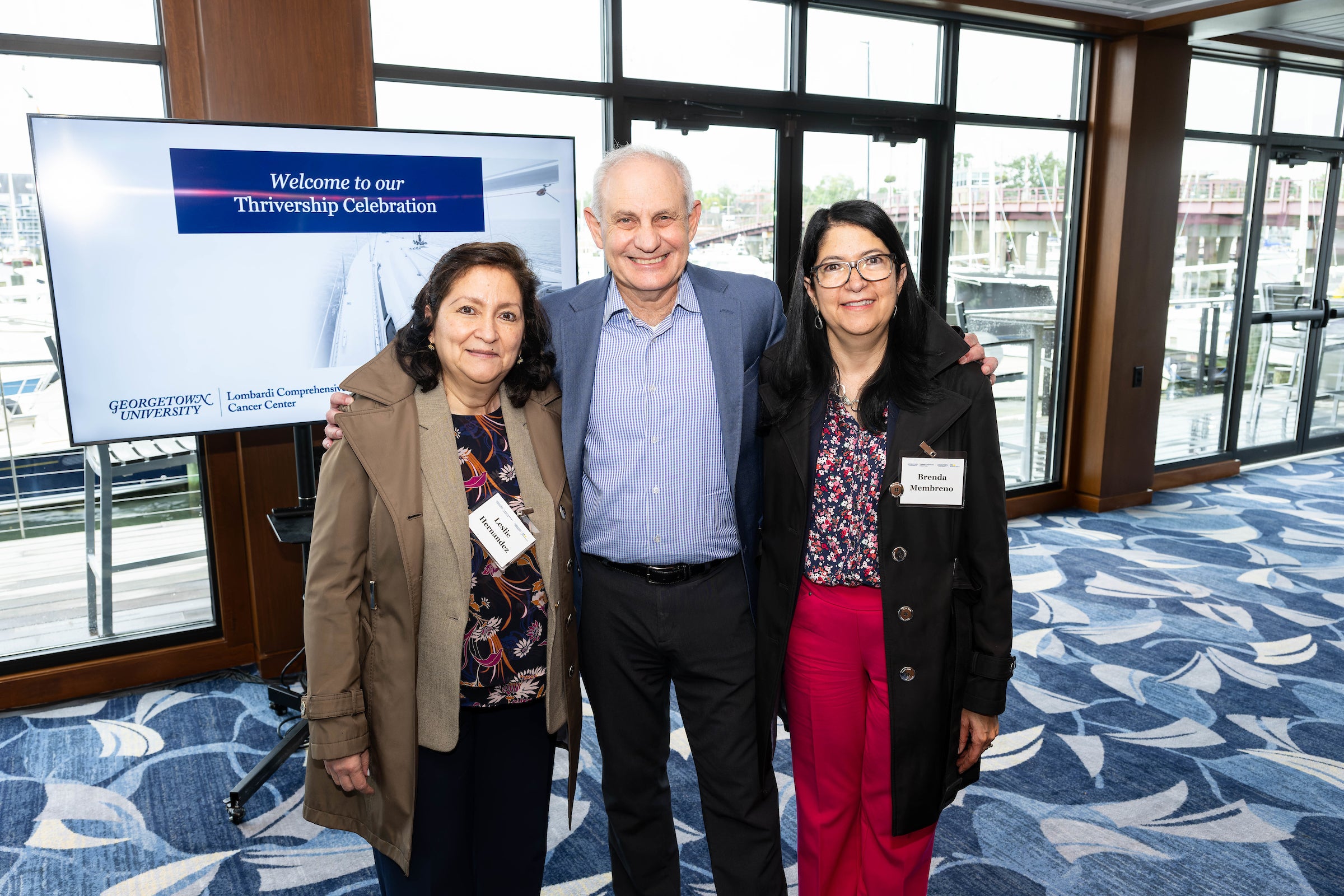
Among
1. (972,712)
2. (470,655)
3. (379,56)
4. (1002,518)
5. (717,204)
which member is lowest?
(972,712)

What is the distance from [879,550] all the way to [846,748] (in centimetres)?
46

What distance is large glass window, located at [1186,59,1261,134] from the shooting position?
20.6ft

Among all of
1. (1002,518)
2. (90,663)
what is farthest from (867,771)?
(90,663)

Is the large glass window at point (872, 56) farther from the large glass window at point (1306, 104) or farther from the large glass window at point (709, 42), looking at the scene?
the large glass window at point (1306, 104)

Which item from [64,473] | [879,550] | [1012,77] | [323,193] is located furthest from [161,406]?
[1012,77]

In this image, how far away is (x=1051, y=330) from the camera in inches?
243

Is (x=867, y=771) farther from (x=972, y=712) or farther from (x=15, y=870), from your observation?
(x=15, y=870)

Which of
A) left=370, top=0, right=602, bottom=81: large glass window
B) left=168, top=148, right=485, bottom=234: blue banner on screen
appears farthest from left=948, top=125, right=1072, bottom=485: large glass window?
left=168, top=148, right=485, bottom=234: blue banner on screen

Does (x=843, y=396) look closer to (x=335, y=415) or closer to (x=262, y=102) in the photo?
(x=335, y=415)

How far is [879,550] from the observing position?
179 cm

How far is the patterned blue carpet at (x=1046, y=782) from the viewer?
2512 mm

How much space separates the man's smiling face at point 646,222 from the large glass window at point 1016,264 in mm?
4081

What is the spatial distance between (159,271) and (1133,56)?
5.67m

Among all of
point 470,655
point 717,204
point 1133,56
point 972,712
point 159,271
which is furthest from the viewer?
point 1133,56
